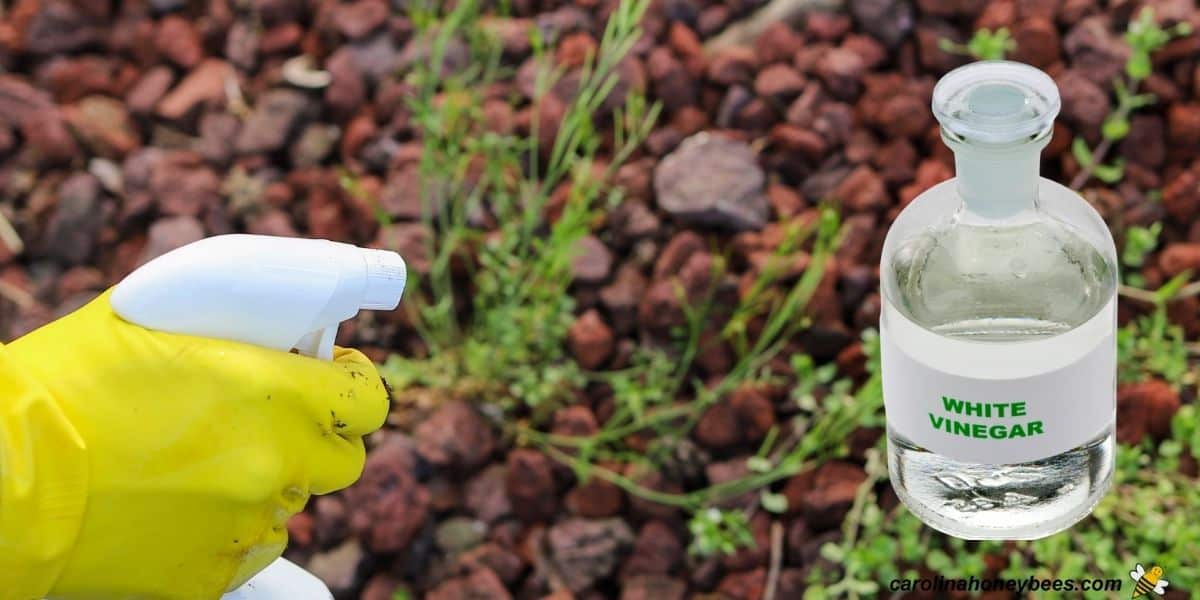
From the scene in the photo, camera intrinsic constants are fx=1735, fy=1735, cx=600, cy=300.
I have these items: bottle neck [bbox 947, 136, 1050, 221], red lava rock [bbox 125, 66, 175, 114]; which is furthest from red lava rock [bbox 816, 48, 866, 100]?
red lava rock [bbox 125, 66, 175, 114]

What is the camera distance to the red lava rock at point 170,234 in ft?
7.57

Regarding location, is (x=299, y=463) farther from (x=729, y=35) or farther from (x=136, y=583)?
(x=729, y=35)

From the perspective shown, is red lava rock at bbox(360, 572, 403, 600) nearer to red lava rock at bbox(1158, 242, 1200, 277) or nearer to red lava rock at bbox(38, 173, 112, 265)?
red lava rock at bbox(38, 173, 112, 265)

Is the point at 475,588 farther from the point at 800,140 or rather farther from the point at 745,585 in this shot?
the point at 800,140

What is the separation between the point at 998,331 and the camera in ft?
5.17

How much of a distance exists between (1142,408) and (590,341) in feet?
2.09

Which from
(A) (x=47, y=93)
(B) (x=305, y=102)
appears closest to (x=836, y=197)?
(B) (x=305, y=102)

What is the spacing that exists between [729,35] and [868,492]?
0.75m

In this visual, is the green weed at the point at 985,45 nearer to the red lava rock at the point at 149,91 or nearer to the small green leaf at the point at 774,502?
the small green leaf at the point at 774,502

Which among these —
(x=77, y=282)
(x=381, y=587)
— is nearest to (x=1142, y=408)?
(x=381, y=587)

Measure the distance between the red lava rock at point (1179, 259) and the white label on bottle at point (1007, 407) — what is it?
21.6 inches

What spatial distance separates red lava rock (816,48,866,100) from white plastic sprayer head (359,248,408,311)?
1043mm

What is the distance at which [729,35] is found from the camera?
2381mm

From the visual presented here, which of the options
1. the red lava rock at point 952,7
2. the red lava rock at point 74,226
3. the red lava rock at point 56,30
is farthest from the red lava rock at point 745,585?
the red lava rock at point 56,30
